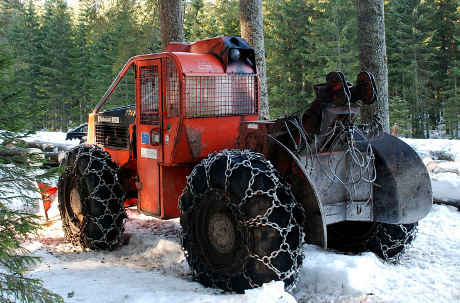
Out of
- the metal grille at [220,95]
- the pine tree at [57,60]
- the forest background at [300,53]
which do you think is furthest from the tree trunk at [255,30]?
the pine tree at [57,60]

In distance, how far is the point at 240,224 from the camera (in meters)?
4.50

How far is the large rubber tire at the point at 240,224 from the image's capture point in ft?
14.0

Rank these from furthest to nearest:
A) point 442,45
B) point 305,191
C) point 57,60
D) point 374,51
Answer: point 57,60, point 442,45, point 374,51, point 305,191

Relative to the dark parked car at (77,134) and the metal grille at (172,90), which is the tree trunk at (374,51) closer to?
the metal grille at (172,90)

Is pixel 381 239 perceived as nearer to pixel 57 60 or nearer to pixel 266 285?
pixel 266 285

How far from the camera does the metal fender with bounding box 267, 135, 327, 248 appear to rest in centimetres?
449

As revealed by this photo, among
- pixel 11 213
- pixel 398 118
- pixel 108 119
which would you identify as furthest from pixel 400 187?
pixel 398 118

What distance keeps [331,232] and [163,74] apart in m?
2.89

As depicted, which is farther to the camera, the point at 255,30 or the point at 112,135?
the point at 255,30

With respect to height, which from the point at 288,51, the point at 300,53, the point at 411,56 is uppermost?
the point at 288,51

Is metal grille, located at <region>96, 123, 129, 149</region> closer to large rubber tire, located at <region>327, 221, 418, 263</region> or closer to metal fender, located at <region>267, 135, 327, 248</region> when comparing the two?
metal fender, located at <region>267, 135, 327, 248</region>

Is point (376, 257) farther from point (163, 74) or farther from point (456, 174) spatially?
point (456, 174)

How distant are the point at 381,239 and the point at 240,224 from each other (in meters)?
1.91

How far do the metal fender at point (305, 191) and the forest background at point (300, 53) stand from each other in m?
22.5
